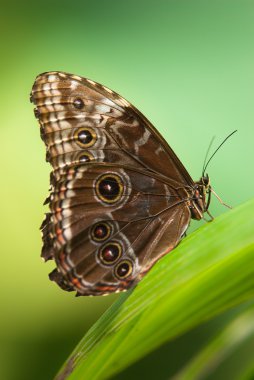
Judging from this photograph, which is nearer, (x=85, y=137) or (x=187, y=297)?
(x=187, y=297)

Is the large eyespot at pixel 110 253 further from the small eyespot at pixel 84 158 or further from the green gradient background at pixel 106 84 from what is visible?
the green gradient background at pixel 106 84

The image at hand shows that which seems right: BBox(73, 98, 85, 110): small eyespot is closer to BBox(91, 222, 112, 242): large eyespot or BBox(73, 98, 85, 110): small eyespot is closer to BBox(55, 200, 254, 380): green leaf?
BBox(91, 222, 112, 242): large eyespot

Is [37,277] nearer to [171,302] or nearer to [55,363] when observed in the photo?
[55,363]

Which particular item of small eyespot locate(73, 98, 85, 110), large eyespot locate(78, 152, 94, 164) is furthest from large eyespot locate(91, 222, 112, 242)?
small eyespot locate(73, 98, 85, 110)

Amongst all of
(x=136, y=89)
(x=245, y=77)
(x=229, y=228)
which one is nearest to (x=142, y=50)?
(x=136, y=89)

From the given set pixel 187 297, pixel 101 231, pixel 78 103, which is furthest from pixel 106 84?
pixel 187 297

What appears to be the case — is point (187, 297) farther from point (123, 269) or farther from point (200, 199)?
point (200, 199)

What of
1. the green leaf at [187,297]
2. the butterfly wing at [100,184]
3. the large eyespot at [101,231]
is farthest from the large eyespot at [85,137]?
the green leaf at [187,297]
